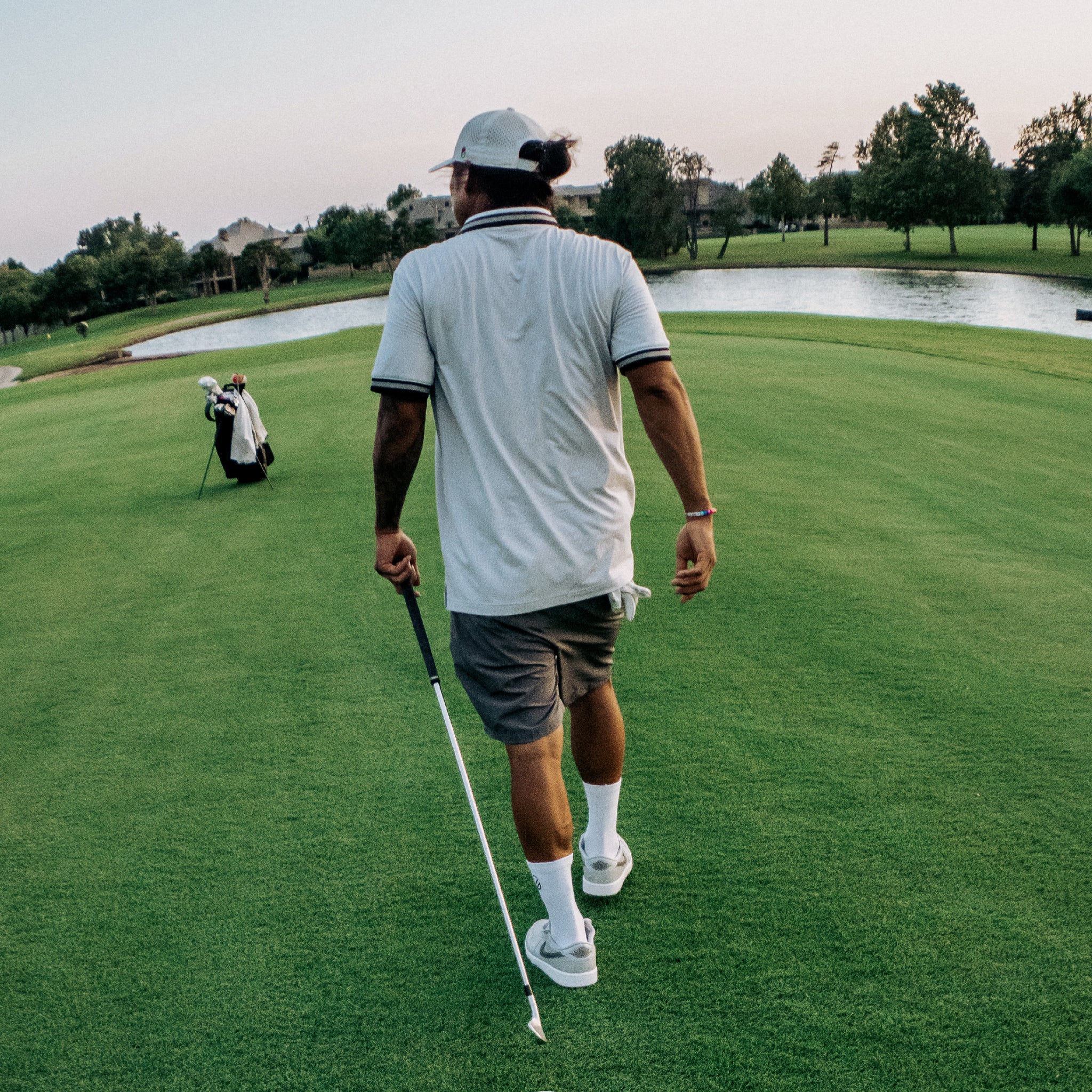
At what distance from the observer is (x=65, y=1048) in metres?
2.16

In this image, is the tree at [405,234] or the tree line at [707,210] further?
the tree at [405,234]

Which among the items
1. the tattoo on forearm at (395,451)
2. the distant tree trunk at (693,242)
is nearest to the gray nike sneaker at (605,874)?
the tattoo on forearm at (395,451)

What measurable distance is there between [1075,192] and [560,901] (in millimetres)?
62352

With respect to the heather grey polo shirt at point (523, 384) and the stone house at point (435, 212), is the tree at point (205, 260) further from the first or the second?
the heather grey polo shirt at point (523, 384)

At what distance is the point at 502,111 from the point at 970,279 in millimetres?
59214

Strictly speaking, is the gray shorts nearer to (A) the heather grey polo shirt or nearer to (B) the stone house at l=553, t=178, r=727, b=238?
(A) the heather grey polo shirt

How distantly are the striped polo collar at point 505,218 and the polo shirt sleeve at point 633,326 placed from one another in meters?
0.24

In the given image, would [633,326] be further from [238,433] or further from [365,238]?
[365,238]

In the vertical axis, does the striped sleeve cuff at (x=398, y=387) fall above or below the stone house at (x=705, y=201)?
below

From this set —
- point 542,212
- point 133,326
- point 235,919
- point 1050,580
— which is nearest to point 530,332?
point 542,212

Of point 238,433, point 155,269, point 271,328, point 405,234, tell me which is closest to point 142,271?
point 155,269

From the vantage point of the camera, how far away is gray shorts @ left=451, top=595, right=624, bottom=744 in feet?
7.20

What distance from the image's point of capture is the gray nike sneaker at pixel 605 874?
255cm

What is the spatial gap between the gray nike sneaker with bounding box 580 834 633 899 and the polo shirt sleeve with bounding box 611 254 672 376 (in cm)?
140
